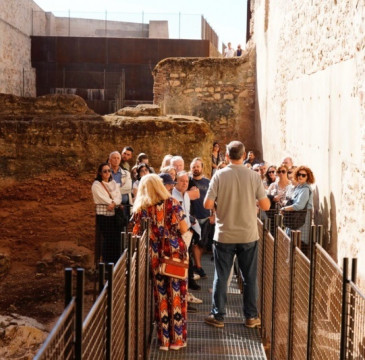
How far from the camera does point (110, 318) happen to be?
3818 millimetres

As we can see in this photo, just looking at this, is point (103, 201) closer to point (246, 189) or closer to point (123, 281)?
point (246, 189)

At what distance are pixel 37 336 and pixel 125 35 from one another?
26869 millimetres

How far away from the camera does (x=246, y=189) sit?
6.39 m

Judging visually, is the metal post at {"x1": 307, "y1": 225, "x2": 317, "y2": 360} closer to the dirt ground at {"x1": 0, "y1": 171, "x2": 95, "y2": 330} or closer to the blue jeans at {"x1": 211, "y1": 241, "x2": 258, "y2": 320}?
the blue jeans at {"x1": 211, "y1": 241, "x2": 258, "y2": 320}

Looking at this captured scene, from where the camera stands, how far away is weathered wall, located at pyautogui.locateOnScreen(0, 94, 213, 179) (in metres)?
12.3

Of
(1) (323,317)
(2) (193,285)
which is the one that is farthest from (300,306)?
(2) (193,285)

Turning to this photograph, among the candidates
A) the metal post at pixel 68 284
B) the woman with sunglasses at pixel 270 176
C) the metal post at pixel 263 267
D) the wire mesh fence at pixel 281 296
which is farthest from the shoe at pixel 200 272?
the metal post at pixel 68 284

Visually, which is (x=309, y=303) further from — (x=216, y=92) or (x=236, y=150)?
(x=216, y=92)

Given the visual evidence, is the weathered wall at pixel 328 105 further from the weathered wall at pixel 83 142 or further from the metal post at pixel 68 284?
the metal post at pixel 68 284

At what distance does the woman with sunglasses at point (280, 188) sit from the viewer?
9.77 m

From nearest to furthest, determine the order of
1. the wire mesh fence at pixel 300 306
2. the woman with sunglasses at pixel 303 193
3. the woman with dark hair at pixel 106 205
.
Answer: the wire mesh fence at pixel 300 306, the woman with sunglasses at pixel 303 193, the woman with dark hair at pixel 106 205

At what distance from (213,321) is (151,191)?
1612 mm

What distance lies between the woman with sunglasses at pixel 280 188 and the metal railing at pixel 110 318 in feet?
12.5

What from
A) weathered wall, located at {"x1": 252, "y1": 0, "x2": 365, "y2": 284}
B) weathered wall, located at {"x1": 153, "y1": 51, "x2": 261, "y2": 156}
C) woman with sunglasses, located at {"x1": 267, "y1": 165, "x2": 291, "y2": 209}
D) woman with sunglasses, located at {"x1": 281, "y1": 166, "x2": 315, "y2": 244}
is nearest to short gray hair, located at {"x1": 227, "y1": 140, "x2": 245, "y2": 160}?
weathered wall, located at {"x1": 252, "y1": 0, "x2": 365, "y2": 284}
